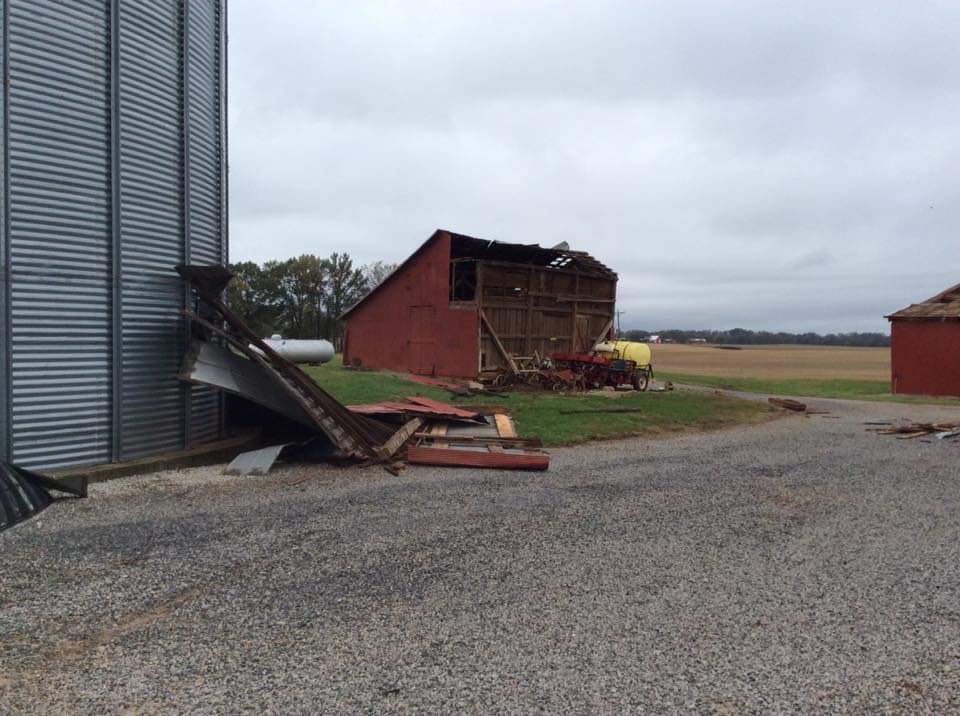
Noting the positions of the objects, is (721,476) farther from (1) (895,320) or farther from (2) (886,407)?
(1) (895,320)

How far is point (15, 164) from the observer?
839 cm

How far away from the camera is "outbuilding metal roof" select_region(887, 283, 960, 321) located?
26.6 meters

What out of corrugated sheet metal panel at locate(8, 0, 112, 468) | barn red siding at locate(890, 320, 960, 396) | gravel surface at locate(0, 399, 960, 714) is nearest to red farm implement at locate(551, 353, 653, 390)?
barn red siding at locate(890, 320, 960, 396)

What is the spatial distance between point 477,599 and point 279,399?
21.1 feet

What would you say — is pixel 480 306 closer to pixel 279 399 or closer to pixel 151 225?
pixel 279 399

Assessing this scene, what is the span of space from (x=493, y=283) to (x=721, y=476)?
14878 millimetres

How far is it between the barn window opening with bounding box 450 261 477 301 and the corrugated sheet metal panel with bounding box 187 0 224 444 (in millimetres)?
13317

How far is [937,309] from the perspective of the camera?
89.9 feet

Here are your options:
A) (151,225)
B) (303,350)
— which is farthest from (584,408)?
(303,350)

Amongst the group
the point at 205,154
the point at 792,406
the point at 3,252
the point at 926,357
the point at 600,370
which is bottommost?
the point at 792,406

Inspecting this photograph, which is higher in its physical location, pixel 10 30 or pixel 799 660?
pixel 10 30

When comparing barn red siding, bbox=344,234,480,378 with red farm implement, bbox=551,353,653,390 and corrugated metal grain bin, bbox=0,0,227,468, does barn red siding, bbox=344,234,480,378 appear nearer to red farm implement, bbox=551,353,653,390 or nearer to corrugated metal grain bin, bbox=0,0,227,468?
red farm implement, bbox=551,353,653,390

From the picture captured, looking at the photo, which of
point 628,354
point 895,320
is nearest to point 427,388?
point 628,354

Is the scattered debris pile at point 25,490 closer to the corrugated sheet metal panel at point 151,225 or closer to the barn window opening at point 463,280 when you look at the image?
the corrugated sheet metal panel at point 151,225
